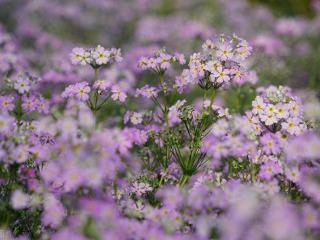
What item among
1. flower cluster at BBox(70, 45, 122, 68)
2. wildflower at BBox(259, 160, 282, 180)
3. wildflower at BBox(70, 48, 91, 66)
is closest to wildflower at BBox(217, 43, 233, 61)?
flower cluster at BBox(70, 45, 122, 68)

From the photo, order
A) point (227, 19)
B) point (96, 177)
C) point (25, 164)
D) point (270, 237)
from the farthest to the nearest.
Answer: point (227, 19), point (25, 164), point (96, 177), point (270, 237)

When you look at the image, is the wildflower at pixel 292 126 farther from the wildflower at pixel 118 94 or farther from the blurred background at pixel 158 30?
the blurred background at pixel 158 30

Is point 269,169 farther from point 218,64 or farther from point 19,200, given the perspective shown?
point 19,200

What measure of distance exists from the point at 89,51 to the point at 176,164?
1.48m

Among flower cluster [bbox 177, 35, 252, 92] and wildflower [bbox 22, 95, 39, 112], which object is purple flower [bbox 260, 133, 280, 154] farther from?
wildflower [bbox 22, 95, 39, 112]

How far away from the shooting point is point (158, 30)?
12.2 m

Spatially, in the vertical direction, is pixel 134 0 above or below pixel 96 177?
A: above

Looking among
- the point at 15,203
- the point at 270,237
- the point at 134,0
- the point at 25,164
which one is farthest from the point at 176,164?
the point at 134,0

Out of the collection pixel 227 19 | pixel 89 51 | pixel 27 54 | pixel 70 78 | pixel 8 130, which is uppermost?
pixel 227 19

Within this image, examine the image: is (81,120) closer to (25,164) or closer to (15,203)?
(15,203)

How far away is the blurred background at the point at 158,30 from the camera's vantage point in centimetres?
897

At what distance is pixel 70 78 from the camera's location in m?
7.25

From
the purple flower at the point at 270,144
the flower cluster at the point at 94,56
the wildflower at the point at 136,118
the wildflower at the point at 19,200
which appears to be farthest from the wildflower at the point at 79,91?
the purple flower at the point at 270,144

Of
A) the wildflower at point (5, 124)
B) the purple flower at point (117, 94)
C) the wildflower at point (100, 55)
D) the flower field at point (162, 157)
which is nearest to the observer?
the flower field at point (162, 157)
